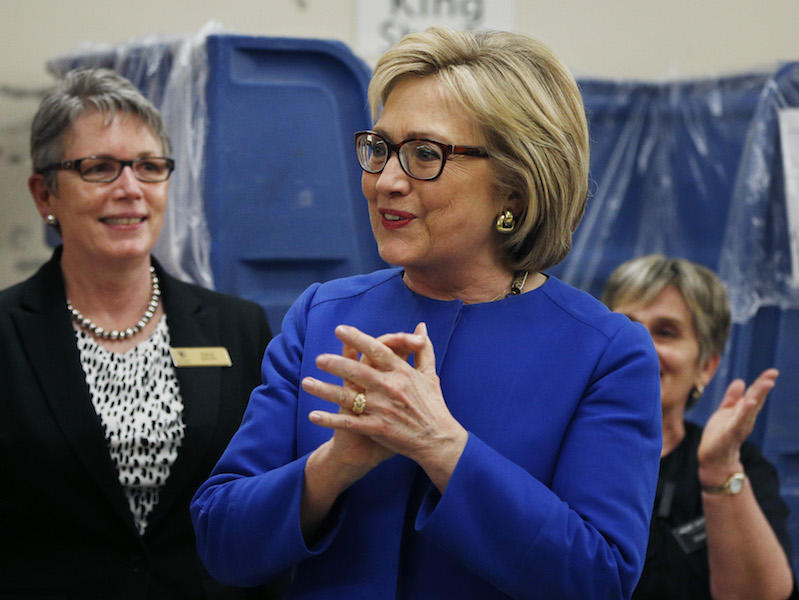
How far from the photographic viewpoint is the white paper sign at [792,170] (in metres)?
2.46

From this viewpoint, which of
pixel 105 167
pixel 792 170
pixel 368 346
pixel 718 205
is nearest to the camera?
pixel 368 346

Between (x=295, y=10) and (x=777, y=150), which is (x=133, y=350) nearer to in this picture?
(x=295, y=10)

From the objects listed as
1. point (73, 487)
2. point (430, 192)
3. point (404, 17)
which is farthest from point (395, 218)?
point (404, 17)

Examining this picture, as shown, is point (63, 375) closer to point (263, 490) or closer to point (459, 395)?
point (263, 490)

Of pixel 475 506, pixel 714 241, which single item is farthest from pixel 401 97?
pixel 714 241

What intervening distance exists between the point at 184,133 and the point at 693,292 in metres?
1.30

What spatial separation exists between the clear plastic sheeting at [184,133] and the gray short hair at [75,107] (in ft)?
1.06

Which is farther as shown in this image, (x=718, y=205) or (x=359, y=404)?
(x=718, y=205)

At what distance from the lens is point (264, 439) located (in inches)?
41.3

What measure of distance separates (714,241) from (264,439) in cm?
213

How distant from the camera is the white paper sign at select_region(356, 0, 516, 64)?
2947 millimetres

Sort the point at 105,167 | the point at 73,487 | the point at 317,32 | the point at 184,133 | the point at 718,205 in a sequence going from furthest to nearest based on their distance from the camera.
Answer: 1. the point at 317,32
2. the point at 718,205
3. the point at 184,133
4. the point at 105,167
5. the point at 73,487

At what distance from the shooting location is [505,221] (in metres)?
1.08

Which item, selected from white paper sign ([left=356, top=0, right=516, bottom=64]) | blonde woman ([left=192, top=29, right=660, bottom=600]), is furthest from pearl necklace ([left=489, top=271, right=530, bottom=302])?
white paper sign ([left=356, top=0, right=516, bottom=64])
